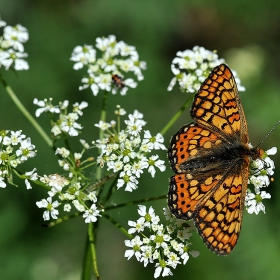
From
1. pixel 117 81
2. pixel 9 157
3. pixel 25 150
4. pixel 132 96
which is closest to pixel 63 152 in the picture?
pixel 25 150

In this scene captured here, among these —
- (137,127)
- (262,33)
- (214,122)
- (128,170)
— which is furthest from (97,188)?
(262,33)

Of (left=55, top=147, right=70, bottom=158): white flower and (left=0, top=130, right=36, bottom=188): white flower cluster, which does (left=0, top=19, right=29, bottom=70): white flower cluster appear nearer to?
(left=0, top=130, right=36, bottom=188): white flower cluster

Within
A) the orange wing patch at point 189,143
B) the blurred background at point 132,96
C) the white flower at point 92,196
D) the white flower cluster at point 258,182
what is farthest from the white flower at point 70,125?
the blurred background at point 132,96

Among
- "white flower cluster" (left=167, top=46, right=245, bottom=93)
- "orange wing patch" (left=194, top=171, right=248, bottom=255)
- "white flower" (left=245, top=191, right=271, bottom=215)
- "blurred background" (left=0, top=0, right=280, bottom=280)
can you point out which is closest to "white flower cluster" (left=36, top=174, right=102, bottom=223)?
"orange wing patch" (left=194, top=171, right=248, bottom=255)

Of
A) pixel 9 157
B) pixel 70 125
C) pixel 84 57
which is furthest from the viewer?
pixel 84 57

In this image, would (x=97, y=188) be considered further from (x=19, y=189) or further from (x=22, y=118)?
(x=22, y=118)

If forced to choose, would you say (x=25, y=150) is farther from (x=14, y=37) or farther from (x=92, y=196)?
(x=14, y=37)

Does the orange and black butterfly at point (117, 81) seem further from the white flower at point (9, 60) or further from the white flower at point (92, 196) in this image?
the white flower at point (92, 196)
